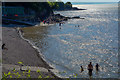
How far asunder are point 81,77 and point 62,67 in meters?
3.49

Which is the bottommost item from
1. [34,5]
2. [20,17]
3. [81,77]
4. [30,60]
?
[81,77]

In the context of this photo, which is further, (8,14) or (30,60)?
(8,14)

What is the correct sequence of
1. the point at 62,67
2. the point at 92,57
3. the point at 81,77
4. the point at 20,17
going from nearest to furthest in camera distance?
the point at 81,77
the point at 62,67
the point at 92,57
the point at 20,17

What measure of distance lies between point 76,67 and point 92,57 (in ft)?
17.9

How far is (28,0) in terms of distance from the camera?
243ft

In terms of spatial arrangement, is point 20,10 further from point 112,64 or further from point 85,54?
point 112,64

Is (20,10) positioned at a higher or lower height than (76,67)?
higher

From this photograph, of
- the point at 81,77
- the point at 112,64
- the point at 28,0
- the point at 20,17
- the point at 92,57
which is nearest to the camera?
the point at 81,77

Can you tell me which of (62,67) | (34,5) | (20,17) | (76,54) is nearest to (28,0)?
(34,5)

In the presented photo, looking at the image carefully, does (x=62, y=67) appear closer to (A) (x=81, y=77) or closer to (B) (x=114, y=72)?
(A) (x=81, y=77)

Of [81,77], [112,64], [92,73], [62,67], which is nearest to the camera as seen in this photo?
[81,77]

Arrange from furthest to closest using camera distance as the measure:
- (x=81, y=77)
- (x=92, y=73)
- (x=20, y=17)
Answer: (x=20, y=17) < (x=92, y=73) < (x=81, y=77)

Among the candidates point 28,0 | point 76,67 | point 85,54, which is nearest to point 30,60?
point 76,67

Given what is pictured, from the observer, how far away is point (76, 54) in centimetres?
2534
